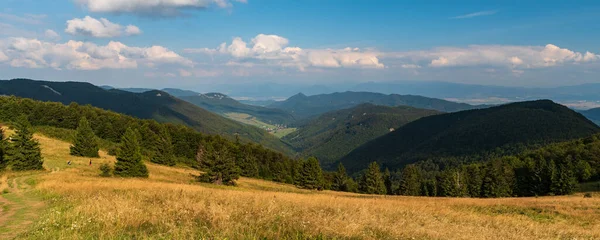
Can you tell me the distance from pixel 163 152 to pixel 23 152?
41.9 m

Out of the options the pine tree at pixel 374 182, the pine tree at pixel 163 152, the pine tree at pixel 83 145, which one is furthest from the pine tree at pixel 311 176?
the pine tree at pixel 83 145

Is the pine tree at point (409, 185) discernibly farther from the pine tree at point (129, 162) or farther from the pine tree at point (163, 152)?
the pine tree at point (129, 162)

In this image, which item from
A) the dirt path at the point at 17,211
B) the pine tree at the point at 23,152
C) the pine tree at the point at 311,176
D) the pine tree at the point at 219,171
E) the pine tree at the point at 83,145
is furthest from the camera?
the pine tree at the point at 311,176

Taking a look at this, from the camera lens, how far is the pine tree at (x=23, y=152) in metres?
32.7

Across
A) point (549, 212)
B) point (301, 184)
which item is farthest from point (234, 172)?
point (549, 212)

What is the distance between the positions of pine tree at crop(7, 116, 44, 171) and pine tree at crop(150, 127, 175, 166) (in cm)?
3301

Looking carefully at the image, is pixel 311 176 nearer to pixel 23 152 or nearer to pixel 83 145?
pixel 83 145

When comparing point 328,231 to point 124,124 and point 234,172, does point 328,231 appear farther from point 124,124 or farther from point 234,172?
point 124,124

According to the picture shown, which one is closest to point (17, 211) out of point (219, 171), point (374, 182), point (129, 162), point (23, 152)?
point (23, 152)

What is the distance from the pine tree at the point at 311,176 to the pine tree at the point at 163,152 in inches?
1215

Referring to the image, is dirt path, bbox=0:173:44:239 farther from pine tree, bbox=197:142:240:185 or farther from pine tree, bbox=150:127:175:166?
pine tree, bbox=150:127:175:166

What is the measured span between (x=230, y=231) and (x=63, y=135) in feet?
260

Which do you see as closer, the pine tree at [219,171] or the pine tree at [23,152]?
the pine tree at [23,152]

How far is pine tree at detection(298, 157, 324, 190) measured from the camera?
68000mm
